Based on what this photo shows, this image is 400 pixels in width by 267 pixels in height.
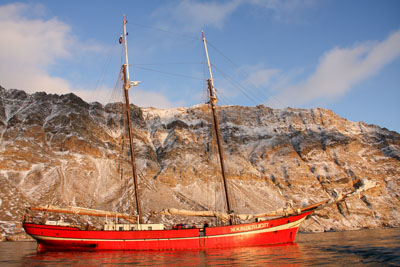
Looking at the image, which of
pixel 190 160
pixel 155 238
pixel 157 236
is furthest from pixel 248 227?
pixel 190 160

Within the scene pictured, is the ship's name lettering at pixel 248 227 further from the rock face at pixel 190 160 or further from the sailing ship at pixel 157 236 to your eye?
the rock face at pixel 190 160

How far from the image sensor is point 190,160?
115 m

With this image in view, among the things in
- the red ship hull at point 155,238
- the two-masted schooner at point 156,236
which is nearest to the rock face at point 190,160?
the two-masted schooner at point 156,236

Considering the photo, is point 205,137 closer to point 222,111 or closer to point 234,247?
point 222,111

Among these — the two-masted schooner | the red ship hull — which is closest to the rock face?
the two-masted schooner

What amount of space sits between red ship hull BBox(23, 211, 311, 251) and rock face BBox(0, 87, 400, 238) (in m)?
37.8

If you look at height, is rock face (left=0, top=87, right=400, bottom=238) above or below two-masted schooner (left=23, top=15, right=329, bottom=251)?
above

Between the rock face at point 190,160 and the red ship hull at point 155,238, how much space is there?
37833 mm

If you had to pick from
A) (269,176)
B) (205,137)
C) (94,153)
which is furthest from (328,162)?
(94,153)

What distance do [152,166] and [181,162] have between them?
34.5 feet

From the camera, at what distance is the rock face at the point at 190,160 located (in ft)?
286

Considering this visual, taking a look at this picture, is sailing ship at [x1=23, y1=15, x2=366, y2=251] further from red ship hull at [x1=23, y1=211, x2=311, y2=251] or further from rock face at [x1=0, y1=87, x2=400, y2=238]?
rock face at [x1=0, y1=87, x2=400, y2=238]

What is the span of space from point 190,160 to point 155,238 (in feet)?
264

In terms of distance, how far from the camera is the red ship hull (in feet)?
113
